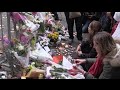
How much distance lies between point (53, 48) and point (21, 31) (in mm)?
814

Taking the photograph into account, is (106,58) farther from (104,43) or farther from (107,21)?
(107,21)

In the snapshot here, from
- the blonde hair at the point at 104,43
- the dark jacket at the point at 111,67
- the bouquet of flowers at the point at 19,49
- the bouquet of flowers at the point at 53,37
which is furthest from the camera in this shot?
the bouquet of flowers at the point at 53,37

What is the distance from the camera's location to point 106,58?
3600mm

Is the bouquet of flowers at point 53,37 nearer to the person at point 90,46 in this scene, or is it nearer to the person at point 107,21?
the person at point 90,46

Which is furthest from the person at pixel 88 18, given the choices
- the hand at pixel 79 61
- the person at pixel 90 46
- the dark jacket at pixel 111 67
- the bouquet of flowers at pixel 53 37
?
the dark jacket at pixel 111 67

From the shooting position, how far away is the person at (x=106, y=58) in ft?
11.5

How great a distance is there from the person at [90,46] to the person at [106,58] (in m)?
0.70

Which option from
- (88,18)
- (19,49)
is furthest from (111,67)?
(88,18)

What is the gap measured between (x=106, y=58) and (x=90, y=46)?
1383mm

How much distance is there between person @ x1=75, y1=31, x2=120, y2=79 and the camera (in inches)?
138

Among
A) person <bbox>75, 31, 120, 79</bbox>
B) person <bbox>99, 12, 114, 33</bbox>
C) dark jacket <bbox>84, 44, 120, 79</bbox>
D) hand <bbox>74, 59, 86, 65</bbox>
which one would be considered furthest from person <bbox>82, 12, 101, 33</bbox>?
dark jacket <bbox>84, 44, 120, 79</bbox>

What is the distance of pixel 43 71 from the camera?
3707mm
